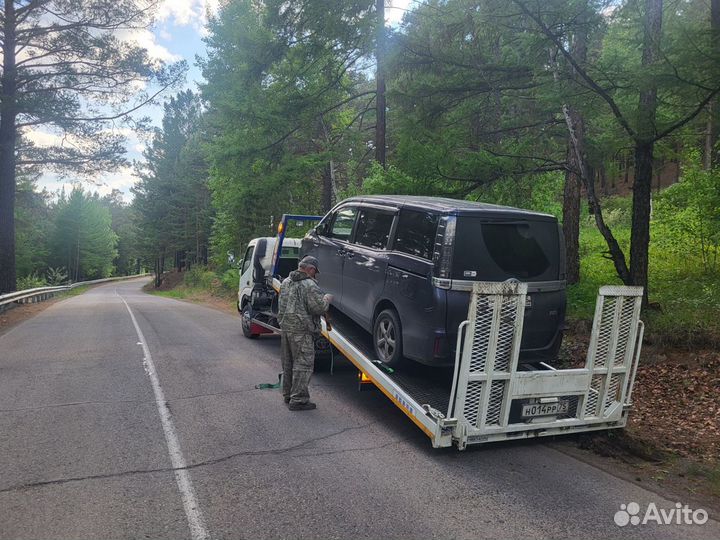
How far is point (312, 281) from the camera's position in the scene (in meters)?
6.64

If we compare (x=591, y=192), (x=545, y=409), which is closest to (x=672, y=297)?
(x=591, y=192)

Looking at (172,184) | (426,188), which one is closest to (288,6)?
(426,188)

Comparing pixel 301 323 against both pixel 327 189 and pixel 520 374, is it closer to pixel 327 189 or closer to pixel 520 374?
pixel 520 374

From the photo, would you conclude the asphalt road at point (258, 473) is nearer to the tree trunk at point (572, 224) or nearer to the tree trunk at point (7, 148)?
the tree trunk at point (572, 224)

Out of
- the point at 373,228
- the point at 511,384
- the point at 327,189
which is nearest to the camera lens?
the point at 511,384

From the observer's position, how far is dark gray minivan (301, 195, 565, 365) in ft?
18.3

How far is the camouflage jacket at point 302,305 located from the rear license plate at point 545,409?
2.66 meters

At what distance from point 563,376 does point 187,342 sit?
28.3ft

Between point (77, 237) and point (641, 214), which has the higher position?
point (641, 214)

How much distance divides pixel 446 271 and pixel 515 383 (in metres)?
1.34

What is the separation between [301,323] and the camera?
6.58 meters

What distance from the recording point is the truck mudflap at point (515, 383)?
15.8 ft

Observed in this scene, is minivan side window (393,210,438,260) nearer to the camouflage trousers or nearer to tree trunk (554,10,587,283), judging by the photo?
the camouflage trousers

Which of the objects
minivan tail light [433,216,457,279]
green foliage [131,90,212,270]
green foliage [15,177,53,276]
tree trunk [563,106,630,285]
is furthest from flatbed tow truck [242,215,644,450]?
green foliage [131,90,212,270]
